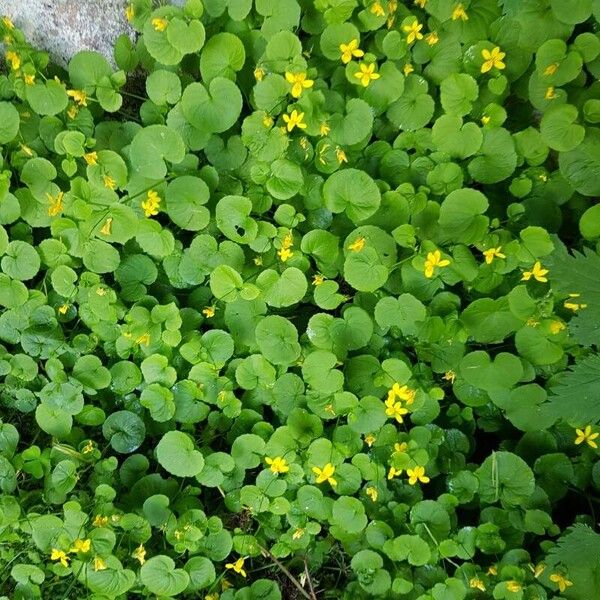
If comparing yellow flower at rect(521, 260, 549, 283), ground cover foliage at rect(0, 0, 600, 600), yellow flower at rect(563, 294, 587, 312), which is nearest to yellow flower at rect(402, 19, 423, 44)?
ground cover foliage at rect(0, 0, 600, 600)

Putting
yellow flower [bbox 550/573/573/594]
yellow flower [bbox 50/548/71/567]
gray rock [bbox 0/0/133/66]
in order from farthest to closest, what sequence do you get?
1. gray rock [bbox 0/0/133/66]
2. yellow flower [bbox 50/548/71/567]
3. yellow flower [bbox 550/573/573/594]

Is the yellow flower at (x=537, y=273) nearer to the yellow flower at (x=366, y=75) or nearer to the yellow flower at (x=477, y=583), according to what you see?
the yellow flower at (x=366, y=75)

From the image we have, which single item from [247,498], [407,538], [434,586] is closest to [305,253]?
[247,498]

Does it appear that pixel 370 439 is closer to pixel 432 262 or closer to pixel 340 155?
pixel 432 262

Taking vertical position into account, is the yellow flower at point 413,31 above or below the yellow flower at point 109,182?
above

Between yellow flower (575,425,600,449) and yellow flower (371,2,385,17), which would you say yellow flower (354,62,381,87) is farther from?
yellow flower (575,425,600,449)

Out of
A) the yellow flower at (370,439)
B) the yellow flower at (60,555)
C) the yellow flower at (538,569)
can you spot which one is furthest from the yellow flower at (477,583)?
the yellow flower at (60,555)

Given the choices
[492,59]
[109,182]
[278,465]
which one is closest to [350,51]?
[492,59]
